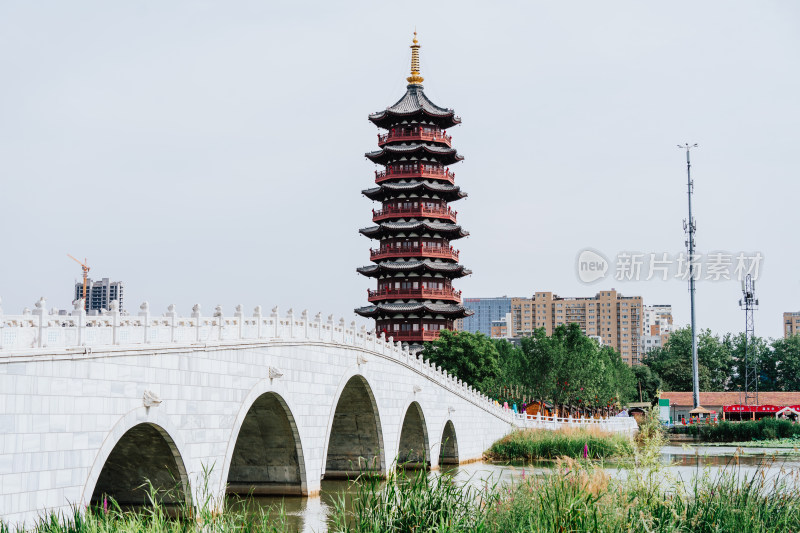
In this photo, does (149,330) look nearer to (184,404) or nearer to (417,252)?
(184,404)

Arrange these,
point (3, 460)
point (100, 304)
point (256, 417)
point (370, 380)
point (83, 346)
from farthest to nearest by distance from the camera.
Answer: point (100, 304) < point (370, 380) < point (256, 417) < point (83, 346) < point (3, 460)

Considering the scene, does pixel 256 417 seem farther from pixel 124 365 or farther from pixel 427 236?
pixel 427 236

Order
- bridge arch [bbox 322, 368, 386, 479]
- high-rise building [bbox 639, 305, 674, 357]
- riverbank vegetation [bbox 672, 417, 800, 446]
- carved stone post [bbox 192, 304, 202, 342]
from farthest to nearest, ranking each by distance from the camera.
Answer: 1. high-rise building [bbox 639, 305, 674, 357]
2. riverbank vegetation [bbox 672, 417, 800, 446]
3. bridge arch [bbox 322, 368, 386, 479]
4. carved stone post [bbox 192, 304, 202, 342]

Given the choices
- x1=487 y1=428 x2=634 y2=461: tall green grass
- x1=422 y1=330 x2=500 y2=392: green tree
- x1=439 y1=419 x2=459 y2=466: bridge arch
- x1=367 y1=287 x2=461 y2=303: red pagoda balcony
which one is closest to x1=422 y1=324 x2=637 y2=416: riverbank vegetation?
x1=422 y1=330 x2=500 y2=392: green tree

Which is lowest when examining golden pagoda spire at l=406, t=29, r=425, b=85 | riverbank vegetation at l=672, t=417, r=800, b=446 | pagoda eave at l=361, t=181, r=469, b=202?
riverbank vegetation at l=672, t=417, r=800, b=446

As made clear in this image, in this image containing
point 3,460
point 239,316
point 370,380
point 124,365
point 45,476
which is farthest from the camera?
point 370,380

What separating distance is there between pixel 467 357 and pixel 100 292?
21063 mm

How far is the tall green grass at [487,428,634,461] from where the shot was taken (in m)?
36.4

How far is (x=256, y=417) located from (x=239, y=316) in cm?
524

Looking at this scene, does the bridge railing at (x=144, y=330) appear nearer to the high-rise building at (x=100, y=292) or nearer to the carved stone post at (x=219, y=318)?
the carved stone post at (x=219, y=318)

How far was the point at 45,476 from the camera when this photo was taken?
1289cm

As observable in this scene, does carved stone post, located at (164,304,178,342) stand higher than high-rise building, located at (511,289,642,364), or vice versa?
high-rise building, located at (511,289,642,364)

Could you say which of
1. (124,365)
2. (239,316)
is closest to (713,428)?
(239,316)

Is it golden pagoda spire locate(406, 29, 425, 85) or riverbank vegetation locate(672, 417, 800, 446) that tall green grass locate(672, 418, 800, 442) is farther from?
golden pagoda spire locate(406, 29, 425, 85)
